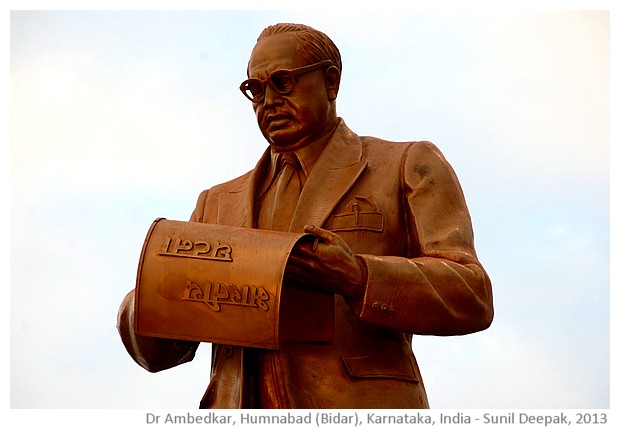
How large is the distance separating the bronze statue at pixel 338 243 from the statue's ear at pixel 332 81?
0.01m

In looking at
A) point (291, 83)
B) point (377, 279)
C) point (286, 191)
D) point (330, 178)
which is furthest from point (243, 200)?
point (377, 279)

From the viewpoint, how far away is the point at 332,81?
37.0ft

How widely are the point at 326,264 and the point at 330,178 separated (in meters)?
1.20

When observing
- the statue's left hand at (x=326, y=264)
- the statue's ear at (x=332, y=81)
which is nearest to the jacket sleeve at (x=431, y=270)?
the statue's left hand at (x=326, y=264)

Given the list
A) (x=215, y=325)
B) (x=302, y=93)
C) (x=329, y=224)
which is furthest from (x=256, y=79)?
(x=215, y=325)

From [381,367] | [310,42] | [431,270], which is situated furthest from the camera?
[310,42]

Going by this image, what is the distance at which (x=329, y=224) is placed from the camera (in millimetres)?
10789

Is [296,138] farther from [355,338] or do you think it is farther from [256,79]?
[355,338]

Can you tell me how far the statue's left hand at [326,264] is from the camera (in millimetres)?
9977

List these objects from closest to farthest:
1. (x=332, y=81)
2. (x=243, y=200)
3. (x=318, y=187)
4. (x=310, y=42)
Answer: (x=318, y=187) < (x=310, y=42) < (x=332, y=81) < (x=243, y=200)

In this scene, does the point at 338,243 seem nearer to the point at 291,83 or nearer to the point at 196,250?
the point at 196,250

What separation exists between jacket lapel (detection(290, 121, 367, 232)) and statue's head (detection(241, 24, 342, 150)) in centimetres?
17

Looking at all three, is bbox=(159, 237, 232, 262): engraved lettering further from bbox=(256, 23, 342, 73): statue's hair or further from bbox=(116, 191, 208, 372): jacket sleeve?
bbox=(256, 23, 342, 73): statue's hair

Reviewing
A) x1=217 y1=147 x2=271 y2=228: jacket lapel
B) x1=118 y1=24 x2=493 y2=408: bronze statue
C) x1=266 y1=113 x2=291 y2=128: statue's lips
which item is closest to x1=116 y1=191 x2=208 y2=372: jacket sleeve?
x1=118 y1=24 x2=493 y2=408: bronze statue
